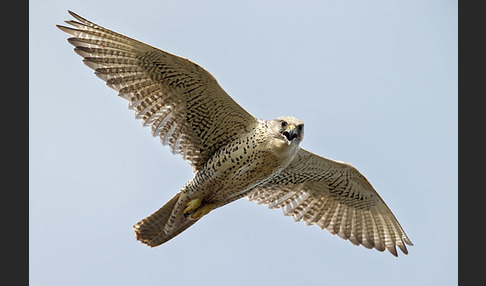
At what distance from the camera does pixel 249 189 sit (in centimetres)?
1127

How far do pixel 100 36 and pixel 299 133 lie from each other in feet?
10.3

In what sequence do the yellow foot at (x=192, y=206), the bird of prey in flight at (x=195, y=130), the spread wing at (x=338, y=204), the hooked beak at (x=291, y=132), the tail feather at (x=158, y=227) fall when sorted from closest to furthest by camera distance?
the hooked beak at (x=291, y=132) < the bird of prey in flight at (x=195, y=130) < the yellow foot at (x=192, y=206) < the tail feather at (x=158, y=227) < the spread wing at (x=338, y=204)

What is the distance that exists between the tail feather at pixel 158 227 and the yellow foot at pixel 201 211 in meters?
0.15

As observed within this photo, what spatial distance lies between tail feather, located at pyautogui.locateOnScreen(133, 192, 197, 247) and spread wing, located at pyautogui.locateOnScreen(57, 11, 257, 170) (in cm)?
79

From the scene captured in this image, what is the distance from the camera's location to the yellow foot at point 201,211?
11172 millimetres

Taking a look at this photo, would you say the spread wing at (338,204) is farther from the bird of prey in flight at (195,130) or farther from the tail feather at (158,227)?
the tail feather at (158,227)

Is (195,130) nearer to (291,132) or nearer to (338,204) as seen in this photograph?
(291,132)

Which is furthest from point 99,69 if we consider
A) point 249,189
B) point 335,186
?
point 335,186

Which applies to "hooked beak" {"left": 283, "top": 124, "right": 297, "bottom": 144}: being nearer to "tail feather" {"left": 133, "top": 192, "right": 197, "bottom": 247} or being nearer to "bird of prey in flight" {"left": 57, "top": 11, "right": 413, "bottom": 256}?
"bird of prey in flight" {"left": 57, "top": 11, "right": 413, "bottom": 256}

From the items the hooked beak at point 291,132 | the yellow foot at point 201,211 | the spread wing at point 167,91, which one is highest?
the spread wing at point 167,91

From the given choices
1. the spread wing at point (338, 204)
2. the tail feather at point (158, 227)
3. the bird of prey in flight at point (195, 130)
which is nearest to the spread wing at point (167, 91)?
the bird of prey in flight at point (195, 130)

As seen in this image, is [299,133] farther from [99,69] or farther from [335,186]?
[99,69]

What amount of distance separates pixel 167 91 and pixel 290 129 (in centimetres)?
200

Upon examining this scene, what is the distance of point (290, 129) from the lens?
1027 cm
